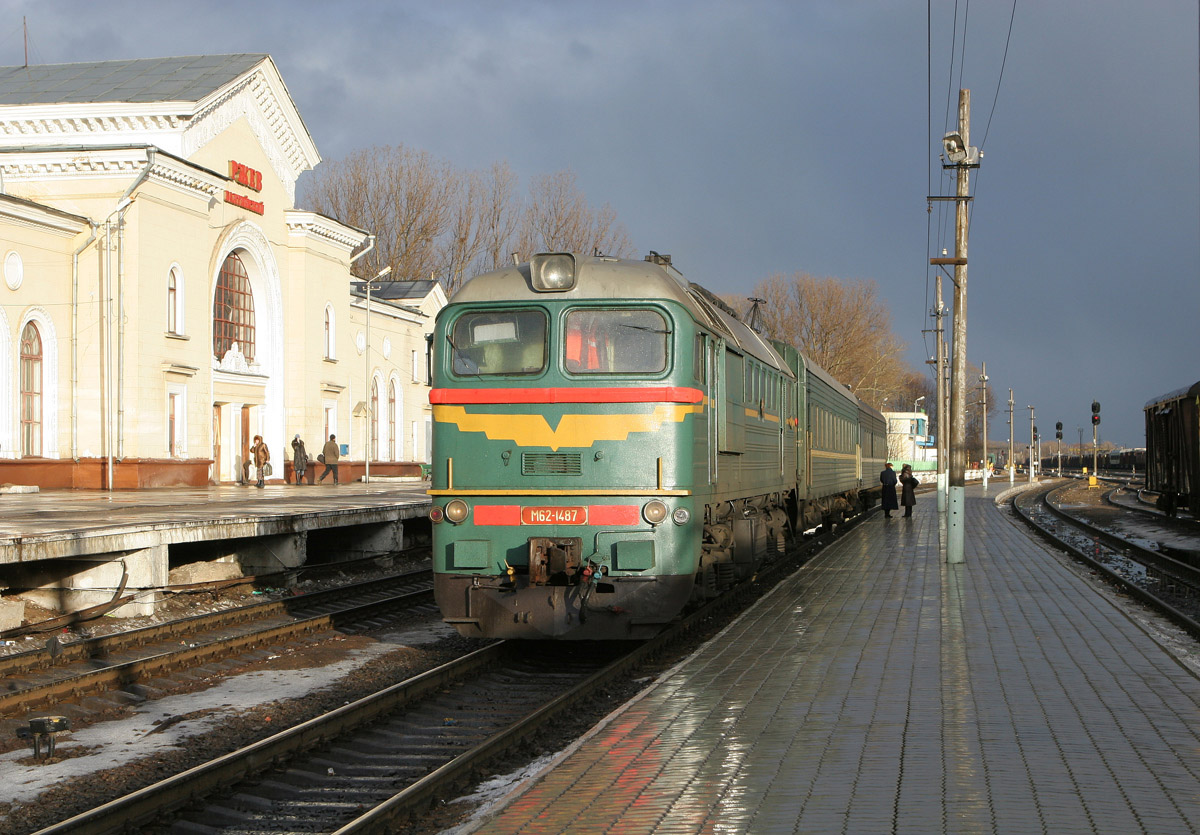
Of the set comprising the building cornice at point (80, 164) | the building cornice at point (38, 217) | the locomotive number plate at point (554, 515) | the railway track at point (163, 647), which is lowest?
the railway track at point (163, 647)

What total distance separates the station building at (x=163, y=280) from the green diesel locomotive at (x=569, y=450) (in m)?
19.0

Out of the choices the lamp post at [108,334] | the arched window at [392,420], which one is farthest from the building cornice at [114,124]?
the arched window at [392,420]

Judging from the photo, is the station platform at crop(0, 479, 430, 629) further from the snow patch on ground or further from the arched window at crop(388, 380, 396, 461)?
the arched window at crop(388, 380, 396, 461)

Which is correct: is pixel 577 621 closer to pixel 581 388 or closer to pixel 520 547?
pixel 520 547

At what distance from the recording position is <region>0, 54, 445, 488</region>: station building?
86.2 ft

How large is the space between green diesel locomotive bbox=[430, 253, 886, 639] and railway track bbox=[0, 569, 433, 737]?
246cm

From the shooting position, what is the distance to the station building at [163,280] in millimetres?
26266

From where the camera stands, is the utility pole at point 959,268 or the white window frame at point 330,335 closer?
the utility pole at point 959,268

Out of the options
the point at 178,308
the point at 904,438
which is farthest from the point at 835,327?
the point at 178,308

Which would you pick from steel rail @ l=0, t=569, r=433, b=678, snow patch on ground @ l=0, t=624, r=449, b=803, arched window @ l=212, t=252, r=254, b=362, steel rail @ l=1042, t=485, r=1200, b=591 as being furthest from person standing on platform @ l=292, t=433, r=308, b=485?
snow patch on ground @ l=0, t=624, r=449, b=803

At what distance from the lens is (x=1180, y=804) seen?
209 inches

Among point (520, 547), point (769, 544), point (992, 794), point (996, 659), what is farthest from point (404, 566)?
point (992, 794)

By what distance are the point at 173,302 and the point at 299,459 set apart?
6132 mm

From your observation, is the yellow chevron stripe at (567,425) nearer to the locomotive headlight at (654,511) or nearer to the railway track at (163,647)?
the locomotive headlight at (654,511)
